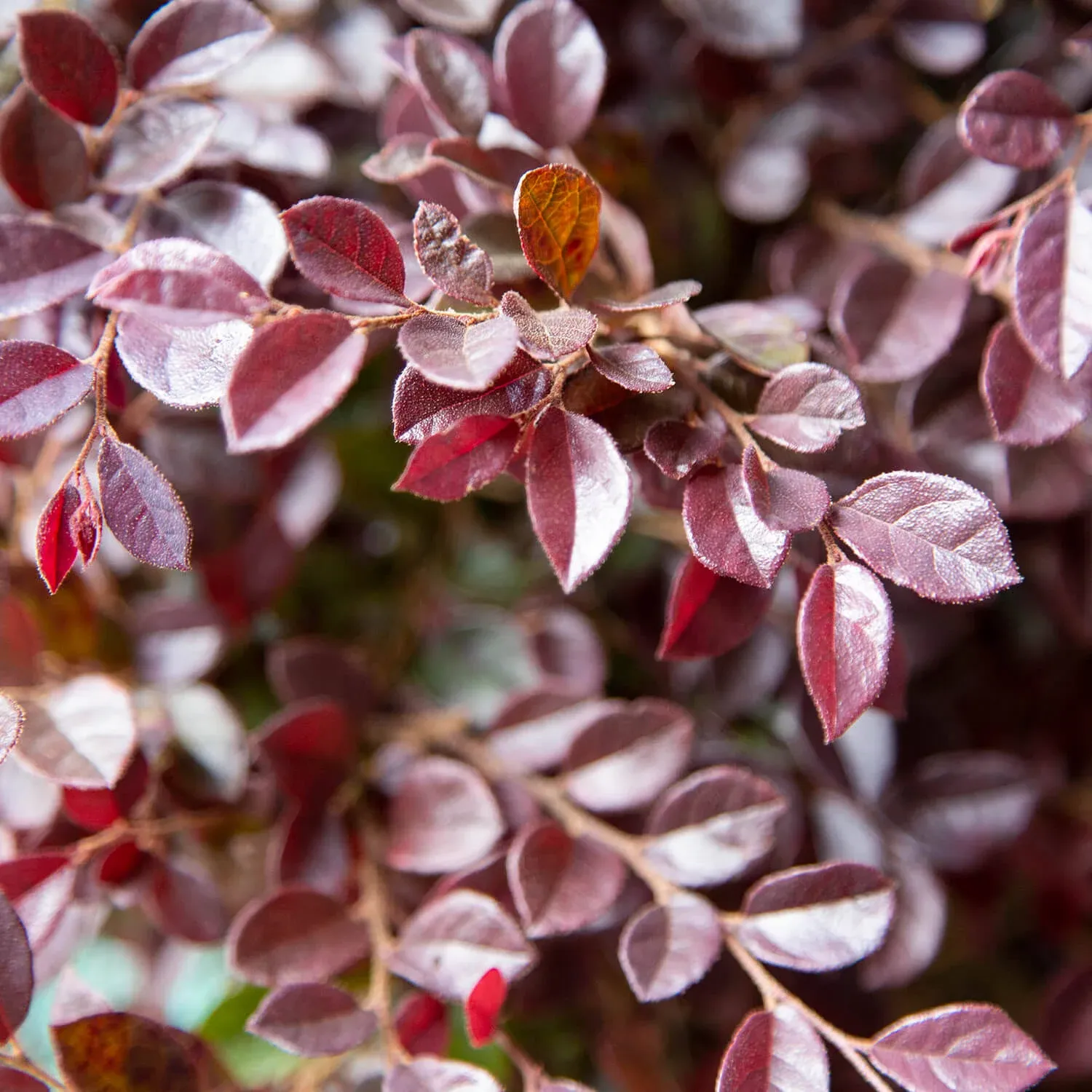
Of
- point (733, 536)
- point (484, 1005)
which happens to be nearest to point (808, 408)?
point (733, 536)

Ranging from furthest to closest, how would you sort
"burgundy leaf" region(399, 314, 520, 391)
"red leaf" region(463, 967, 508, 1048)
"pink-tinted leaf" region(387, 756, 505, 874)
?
"pink-tinted leaf" region(387, 756, 505, 874)
"red leaf" region(463, 967, 508, 1048)
"burgundy leaf" region(399, 314, 520, 391)

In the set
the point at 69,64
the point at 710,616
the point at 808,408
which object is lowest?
the point at 710,616

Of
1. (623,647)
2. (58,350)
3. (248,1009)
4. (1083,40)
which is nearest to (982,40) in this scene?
(1083,40)

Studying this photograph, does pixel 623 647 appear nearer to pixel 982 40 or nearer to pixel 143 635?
pixel 143 635

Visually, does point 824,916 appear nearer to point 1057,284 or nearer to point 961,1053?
point 961,1053

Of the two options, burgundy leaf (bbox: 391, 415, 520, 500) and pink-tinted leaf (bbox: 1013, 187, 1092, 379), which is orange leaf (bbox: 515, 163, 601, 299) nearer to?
burgundy leaf (bbox: 391, 415, 520, 500)

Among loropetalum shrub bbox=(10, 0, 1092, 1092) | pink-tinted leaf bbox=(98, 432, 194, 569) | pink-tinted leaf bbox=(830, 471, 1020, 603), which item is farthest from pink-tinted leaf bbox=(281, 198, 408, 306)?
pink-tinted leaf bbox=(830, 471, 1020, 603)

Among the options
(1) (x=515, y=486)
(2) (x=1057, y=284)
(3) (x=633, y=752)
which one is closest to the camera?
(2) (x=1057, y=284)
